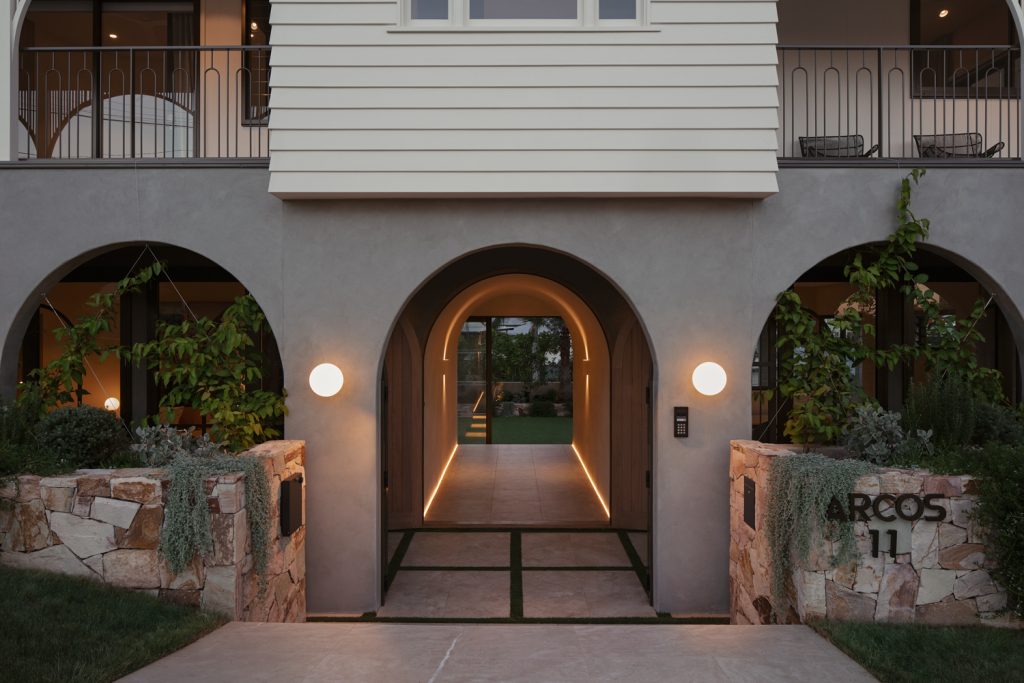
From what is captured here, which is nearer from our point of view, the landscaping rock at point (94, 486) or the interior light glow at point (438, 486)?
the landscaping rock at point (94, 486)

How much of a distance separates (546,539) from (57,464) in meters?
4.67

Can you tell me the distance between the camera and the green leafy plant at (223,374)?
5.78 m

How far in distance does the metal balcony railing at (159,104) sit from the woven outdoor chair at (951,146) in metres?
6.48

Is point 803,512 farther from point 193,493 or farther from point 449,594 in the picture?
point 193,493

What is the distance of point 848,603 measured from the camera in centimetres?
441

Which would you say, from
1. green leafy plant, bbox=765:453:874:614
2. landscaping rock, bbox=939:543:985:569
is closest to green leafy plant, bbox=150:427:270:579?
green leafy plant, bbox=765:453:874:614

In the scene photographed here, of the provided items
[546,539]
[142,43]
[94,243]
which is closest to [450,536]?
[546,539]

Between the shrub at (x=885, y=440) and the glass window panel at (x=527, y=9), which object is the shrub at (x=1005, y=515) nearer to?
the shrub at (x=885, y=440)

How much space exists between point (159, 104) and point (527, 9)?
4718 mm

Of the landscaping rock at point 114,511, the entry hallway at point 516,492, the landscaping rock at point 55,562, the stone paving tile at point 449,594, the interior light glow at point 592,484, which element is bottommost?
the stone paving tile at point 449,594

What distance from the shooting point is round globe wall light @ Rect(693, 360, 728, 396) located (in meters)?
5.79

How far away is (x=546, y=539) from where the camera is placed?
25.5 ft

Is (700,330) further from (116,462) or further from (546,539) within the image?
(116,462)

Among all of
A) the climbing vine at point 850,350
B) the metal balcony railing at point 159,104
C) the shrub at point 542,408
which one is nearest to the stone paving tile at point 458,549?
the climbing vine at point 850,350
